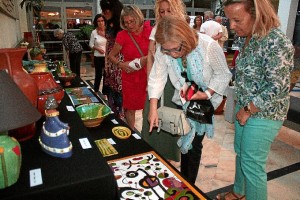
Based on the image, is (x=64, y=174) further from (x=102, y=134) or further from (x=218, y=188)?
(x=218, y=188)

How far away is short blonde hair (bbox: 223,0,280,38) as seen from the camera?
116cm

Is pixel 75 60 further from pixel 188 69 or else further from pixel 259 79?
pixel 259 79

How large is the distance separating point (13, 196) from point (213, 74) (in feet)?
3.62

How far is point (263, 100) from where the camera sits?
1256 mm

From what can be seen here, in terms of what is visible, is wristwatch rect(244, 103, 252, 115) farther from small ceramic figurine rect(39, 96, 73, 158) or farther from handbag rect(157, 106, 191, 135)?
small ceramic figurine rect(39, 96, 73, 158)

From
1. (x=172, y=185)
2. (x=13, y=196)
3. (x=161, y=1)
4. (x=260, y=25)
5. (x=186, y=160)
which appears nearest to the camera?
(x=13, y=196)

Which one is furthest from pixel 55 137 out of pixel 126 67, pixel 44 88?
pixel 126 67

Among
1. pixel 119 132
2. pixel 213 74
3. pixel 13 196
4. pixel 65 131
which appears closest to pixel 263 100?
pixel 213 74

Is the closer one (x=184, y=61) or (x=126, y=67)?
(x=184, y=61)

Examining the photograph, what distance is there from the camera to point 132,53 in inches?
85.8

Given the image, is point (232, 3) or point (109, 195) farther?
point (232, 3)

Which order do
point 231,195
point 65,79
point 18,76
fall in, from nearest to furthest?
point 18,76
point 231,195
point 65,79

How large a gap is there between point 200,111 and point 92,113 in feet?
2.10

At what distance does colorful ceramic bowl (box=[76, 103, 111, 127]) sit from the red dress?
0.67 m
